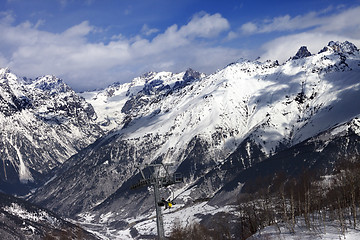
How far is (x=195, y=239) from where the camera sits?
588 feet

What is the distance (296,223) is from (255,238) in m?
18.4

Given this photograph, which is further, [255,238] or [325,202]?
[325,202]

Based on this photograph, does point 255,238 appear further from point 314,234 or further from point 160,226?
point 160,226

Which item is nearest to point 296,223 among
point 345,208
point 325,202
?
point 345,208

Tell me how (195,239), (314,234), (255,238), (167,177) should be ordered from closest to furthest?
(167,177)
(314,234)
(255,238)
(195,239)

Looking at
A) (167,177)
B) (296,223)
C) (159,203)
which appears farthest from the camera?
(296,223)

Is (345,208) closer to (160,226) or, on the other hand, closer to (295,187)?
(295,187)

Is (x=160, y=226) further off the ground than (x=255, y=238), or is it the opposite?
(x=160, y=226)

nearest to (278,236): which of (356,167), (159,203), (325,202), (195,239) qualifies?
(356,167)

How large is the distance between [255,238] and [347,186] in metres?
35.7

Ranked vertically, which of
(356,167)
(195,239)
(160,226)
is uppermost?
(356,167)

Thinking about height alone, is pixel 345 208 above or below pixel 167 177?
below

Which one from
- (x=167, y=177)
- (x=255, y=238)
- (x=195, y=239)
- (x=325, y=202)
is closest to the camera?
(x=167, y=177)

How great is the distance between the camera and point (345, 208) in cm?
13250
